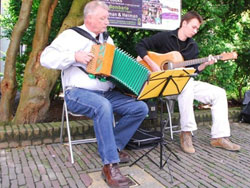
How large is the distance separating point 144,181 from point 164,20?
3054 mm

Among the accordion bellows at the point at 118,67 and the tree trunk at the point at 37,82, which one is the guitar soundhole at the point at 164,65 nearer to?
the accordion bellows at the point at 118,67

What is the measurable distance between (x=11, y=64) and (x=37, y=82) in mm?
465

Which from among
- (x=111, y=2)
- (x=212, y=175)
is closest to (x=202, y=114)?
(x=212, y=175)

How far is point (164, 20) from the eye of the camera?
4895 mm

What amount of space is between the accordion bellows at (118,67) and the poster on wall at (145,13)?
1.80 metres

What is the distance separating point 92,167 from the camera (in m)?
3.10

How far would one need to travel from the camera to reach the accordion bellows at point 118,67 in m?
2.67

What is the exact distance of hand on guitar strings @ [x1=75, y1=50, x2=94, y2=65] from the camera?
274 centimetres

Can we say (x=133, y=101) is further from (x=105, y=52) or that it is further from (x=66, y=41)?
(x=66, y=41)

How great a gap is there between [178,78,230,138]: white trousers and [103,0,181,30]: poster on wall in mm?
1441

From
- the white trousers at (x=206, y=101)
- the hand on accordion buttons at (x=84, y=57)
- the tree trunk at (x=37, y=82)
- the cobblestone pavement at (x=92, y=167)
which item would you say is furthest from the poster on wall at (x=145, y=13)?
the cobblestone pavement at (x=92, y=167)

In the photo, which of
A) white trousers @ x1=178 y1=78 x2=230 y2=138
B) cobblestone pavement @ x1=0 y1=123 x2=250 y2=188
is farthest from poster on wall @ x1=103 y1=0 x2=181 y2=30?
cobblestone pavement @ x1=0 y1=123 x2=250 y2=188

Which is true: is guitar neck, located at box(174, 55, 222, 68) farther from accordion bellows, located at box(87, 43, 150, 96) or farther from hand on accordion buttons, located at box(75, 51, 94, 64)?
hand on accordion buttons, located at box(75, 51, 94, 64)

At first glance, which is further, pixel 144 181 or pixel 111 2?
pixel 111 2
